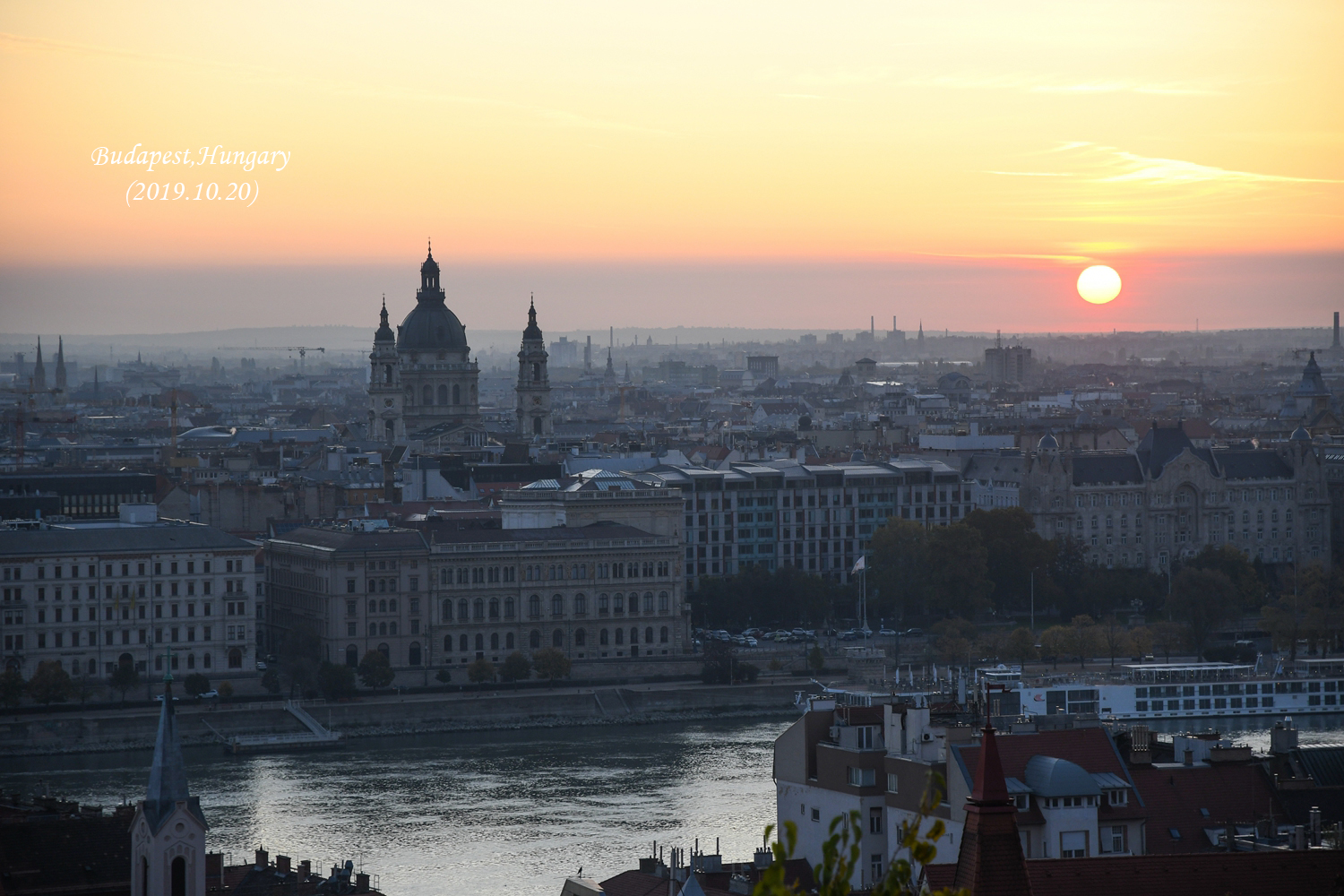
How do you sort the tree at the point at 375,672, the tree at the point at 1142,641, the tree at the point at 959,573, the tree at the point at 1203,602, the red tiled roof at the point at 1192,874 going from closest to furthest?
the red tiled roof at the point at 1192,874
the tree at the point at 375,672
the tree at the point at 1142,641
the tree at the point at 1203,602
the tree at the point at 959,573

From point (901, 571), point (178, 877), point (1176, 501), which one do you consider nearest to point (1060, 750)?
point (178, 877)

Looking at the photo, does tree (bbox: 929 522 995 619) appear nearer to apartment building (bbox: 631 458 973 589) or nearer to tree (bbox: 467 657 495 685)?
apartment building (bbox: 631 458 973 589)

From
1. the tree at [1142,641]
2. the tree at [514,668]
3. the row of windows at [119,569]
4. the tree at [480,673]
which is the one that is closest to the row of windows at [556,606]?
the tree at [480,673]

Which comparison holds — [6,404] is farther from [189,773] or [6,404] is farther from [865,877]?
[865,877]

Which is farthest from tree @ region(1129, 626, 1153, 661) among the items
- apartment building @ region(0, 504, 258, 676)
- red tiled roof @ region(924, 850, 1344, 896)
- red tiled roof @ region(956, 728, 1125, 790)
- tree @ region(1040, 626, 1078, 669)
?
red tiled roof @ region(924, 850, 1344, 896)

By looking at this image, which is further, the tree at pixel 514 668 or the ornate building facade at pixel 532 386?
the ornate building facade at pixel 532 386

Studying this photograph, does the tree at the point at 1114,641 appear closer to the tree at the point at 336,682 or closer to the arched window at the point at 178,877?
the tree at the point at 336,682
